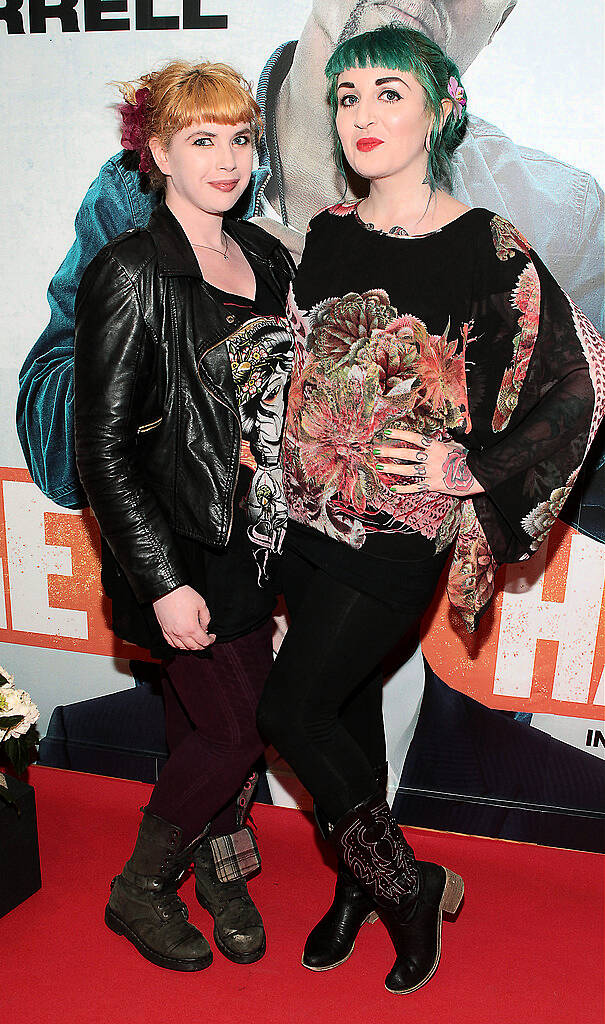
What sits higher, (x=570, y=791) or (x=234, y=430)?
(x=234, y=430)

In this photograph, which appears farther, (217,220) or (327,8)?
(327,8)

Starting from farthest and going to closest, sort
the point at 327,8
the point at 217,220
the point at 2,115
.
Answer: the point at 2,115
the point at 327,8
the point at 217,220

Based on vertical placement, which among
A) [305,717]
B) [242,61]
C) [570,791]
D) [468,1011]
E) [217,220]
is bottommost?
[468,1011]

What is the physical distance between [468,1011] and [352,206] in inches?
68.4

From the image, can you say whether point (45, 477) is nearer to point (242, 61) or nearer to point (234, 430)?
point (234, 430)

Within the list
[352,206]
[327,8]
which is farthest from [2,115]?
[352,206]

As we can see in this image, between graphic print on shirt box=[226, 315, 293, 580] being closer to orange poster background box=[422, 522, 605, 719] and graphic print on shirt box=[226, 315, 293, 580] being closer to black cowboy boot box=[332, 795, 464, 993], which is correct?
black cowboy boot box=[332, 795, 464, 993]

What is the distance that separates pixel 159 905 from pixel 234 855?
0.73 feet

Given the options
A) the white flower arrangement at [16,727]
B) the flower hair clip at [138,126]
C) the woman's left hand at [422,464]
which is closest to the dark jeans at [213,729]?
the white flower arrangement at [16,727]

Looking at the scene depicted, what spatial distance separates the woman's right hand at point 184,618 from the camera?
1760 millimetres

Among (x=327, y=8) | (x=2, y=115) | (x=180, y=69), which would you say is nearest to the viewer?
(x=180, y=69)

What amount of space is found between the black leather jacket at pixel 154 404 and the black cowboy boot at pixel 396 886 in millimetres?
620

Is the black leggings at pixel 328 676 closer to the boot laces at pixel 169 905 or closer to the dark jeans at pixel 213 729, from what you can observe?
the dark jeans at pixel 213 729

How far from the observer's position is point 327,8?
2.16 m
